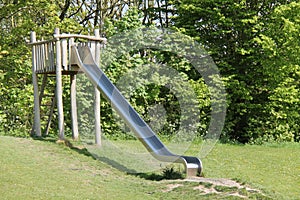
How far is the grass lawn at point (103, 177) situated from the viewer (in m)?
7.74

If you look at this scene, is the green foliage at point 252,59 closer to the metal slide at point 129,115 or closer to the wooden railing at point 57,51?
the wooden railing at point 57,51

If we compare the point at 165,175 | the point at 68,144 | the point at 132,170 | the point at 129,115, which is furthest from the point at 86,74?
A: the point at 165,175

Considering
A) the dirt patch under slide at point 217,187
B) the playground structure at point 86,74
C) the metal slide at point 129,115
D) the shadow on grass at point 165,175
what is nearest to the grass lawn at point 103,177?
the dirt patch under slide at point 217,187

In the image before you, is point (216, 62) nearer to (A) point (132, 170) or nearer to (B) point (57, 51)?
(B) point (57, 51)

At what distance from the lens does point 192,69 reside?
18.3 metres

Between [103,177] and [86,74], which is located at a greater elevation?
[86,74]

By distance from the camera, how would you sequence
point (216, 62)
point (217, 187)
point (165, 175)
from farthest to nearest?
point (216, 62) < point (165, 175) < point (217, 187)

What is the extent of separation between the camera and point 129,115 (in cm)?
1048

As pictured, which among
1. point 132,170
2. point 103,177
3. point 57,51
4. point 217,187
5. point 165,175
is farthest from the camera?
point 57,51

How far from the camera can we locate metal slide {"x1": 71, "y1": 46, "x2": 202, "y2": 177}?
955cm

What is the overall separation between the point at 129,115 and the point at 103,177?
1872mm

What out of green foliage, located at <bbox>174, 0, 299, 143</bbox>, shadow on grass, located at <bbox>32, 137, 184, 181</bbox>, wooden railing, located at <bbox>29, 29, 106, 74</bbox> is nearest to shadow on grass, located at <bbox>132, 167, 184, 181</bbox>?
shadow on grass, located at <bbox>32, 137, 184, 181</bbox>

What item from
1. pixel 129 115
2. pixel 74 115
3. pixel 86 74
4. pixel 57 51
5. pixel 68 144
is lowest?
pixel 68 144

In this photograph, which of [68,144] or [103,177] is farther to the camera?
[68,144]
